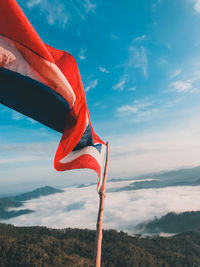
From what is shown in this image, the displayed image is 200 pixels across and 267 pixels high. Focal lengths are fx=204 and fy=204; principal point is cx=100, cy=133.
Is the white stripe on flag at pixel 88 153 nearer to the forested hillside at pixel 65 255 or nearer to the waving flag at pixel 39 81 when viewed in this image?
the waving flag at pixel 39 81

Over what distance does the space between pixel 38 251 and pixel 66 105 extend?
15524cm

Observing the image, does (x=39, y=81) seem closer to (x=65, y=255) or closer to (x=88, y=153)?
(x=88, y=153)

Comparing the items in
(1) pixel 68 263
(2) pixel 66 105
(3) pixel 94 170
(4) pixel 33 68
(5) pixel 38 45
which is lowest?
(1) pixel 68 263

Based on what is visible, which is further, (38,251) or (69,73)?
(38,251)

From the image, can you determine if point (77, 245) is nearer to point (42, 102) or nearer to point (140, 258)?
point (140, 258)

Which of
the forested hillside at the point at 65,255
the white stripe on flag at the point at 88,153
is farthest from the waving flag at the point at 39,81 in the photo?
the forested hillside at the point at 65,255

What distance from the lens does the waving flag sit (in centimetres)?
542

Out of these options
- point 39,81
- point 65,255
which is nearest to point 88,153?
point 39,81

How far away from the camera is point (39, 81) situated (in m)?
6.28

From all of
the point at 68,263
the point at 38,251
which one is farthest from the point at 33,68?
the point at 38,251

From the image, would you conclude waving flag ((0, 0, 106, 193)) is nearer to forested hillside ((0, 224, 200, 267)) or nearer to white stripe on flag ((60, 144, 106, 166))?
white stripe on flag ((60, 144, 106, 166))

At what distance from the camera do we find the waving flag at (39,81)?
5.42 meters

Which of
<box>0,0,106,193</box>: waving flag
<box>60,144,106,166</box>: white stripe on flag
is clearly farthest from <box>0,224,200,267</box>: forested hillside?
<box>0,0,106,193</box>: waving flag

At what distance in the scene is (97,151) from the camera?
10.4m
